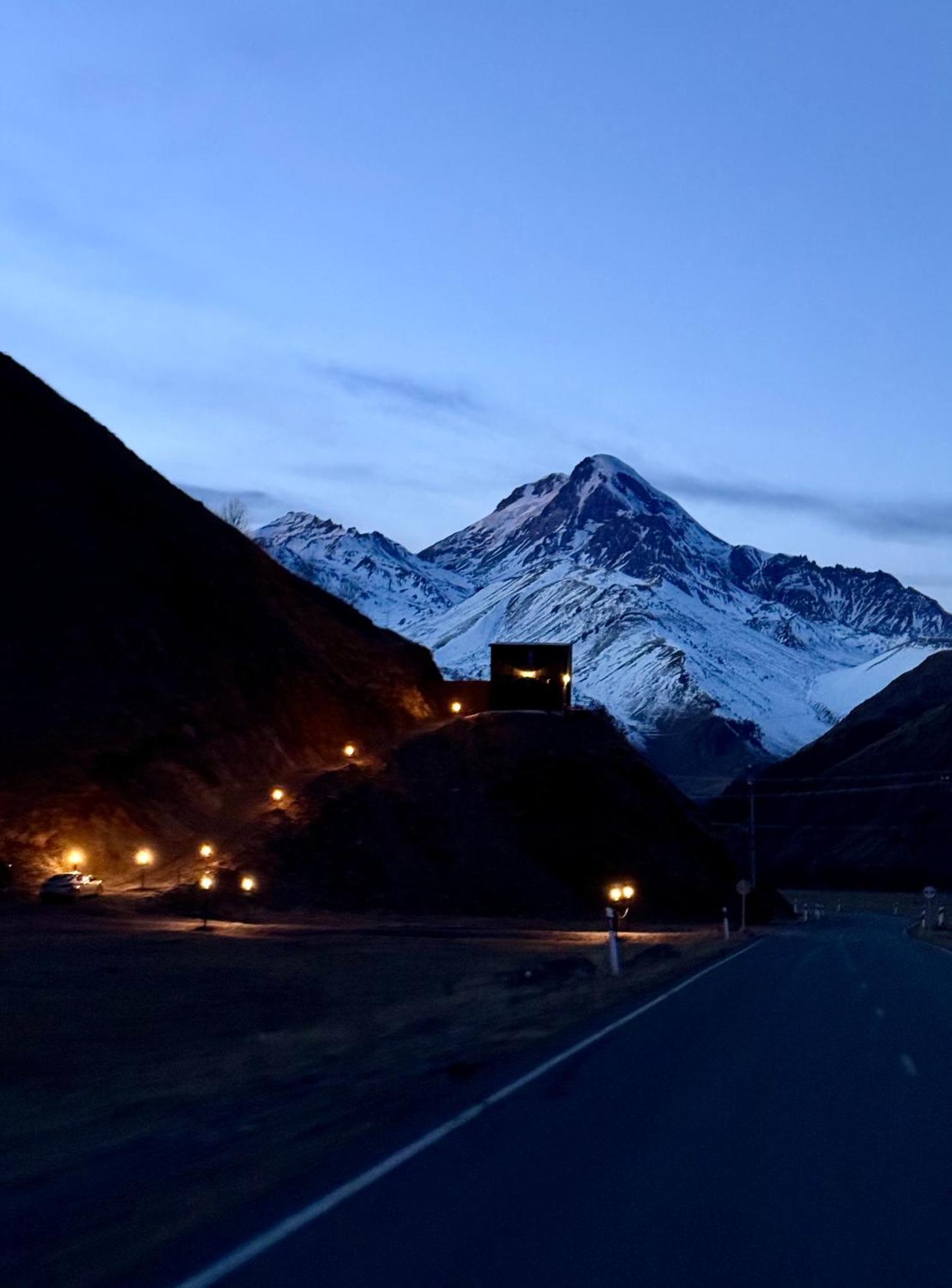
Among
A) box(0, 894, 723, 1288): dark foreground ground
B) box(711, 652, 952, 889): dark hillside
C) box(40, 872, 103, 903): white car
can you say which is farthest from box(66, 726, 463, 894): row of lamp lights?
box(711, 652, 952, 889): dark hillside

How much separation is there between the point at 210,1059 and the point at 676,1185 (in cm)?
868

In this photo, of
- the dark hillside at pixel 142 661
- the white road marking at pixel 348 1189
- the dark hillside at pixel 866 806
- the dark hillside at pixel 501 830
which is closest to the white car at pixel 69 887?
the dark hillside at pixel 142 661

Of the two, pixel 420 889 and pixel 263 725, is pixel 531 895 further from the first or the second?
pixel 263 725

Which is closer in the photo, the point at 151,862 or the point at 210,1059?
the point at 210,1059

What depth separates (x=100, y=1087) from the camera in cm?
1543

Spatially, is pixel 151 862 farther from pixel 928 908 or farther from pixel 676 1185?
pixel 676 1185

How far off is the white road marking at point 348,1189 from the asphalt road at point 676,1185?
92 mm

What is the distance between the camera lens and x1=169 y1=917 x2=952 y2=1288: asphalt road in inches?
321

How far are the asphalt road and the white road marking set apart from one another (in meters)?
0.09

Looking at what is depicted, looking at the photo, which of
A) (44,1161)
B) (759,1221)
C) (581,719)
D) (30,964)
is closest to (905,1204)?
(759,1221)

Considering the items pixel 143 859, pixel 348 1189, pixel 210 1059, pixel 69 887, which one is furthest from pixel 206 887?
pixel 348 1189

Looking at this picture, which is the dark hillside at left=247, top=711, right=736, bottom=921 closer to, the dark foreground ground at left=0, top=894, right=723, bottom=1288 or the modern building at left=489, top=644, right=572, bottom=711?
the modern building at left=489, top=644, right=572, bottom=711

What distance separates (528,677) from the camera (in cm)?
9619

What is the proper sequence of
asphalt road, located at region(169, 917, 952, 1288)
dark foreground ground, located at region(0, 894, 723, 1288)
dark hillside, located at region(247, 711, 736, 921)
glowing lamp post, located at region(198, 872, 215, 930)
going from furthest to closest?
dark hillside, located at region(247, 711, 736, 921)
glowing lamp post, located at region(198, 872, 215, 930)
dark foreground ground, located at region(0, 894, 723, 1288)
asphalt road, located at region(169, 917, 952, 1288)
